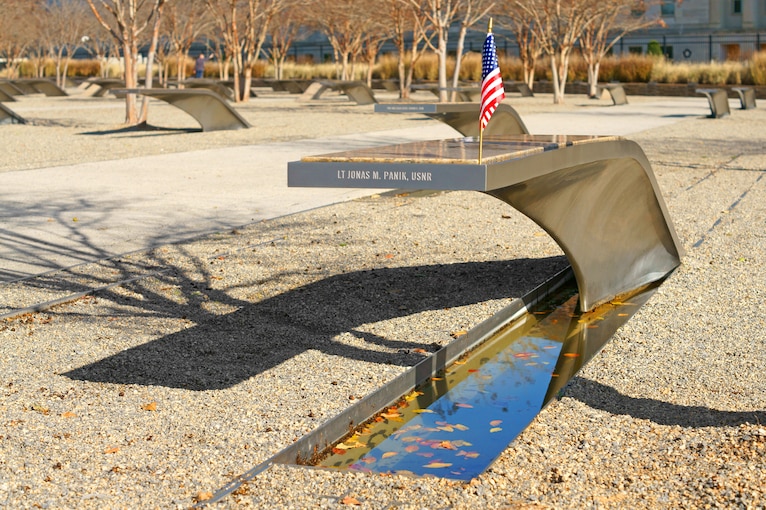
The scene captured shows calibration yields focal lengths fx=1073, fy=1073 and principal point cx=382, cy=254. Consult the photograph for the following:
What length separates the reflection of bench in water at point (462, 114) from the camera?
1444 cm

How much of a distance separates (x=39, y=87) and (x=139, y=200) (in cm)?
3582

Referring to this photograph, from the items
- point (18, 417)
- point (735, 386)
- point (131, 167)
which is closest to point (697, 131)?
point (131, 167)

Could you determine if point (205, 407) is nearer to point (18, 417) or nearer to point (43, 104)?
point (18, 417)

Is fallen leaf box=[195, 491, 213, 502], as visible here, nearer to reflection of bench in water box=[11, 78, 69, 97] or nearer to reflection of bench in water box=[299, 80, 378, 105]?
reflection of bench in water box=[299, 80, 378, 105]

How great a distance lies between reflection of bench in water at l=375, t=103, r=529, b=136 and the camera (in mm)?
14438

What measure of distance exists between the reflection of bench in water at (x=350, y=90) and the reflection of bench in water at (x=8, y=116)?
36.1 ft

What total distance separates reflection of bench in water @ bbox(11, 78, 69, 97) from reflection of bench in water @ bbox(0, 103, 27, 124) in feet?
52.6

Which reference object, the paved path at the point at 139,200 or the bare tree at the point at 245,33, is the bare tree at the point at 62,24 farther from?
the paved path at the point at 139,200

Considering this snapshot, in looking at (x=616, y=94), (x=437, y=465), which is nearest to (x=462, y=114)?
(x=437, y=465)

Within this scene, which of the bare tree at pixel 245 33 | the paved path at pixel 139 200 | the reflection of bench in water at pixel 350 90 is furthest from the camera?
the bare tree at pixel 245 33

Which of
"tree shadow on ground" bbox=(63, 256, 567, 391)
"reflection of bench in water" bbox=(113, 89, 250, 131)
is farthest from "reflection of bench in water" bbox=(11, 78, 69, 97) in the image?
"tree shadow on ground" bbox=(63, 256, 567, 391)

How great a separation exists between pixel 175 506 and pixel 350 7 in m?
41.3

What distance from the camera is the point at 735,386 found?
5.73m

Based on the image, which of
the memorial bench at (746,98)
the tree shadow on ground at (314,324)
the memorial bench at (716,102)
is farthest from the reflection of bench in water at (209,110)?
the memorial bench at (746,98)
